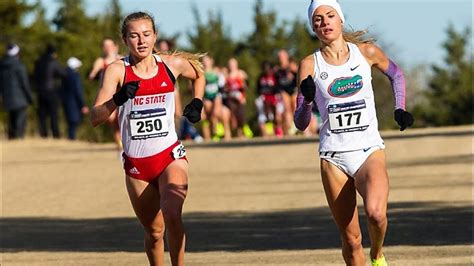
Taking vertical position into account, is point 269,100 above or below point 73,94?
below

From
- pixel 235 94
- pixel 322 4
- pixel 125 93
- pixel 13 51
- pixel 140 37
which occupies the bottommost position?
pixel 235 94

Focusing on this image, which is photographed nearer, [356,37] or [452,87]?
[356,37]

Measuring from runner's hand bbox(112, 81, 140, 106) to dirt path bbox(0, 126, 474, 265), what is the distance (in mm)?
2952

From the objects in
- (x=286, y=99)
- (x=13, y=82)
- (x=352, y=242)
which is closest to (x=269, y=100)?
(x=286, y=99)

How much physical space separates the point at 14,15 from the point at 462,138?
2809cm

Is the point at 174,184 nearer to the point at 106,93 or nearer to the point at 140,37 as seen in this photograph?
the point at 106,93

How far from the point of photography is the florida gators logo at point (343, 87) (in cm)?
1047

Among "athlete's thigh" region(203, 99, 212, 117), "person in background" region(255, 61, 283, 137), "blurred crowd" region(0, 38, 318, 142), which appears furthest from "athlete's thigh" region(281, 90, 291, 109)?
"athlete's thigh" region(203, 99, 212, 117)

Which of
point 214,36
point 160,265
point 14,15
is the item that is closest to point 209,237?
point 160,265

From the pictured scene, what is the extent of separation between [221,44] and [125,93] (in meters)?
57.3

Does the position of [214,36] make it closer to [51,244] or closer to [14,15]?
[14,15]

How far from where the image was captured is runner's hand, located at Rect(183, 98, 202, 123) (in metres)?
10.9

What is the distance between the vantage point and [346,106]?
1044 cm

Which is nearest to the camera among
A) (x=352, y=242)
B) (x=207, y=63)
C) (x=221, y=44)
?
(x=352, y=242)
